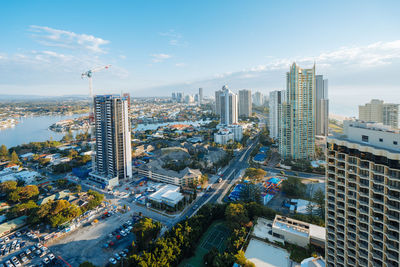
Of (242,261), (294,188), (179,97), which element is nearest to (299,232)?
(242,261)

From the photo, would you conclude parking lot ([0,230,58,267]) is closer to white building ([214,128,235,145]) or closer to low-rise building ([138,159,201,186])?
low-rise building ([138,159,201,186])

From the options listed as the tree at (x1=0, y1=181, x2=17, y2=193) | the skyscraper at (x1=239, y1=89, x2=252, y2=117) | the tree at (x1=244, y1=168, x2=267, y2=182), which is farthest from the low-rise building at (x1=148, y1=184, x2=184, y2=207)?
the skyscraper at (x1=239, y1=89, x2=252, y2=117)

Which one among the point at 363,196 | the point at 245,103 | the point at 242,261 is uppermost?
the point at 245,103

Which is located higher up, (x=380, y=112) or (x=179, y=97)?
(x=179, y=97)

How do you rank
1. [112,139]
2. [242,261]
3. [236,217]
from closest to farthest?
1. [242,261]
2. [236,217]
3. [112,139]

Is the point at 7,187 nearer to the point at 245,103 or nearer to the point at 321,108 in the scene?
the point at 321,108

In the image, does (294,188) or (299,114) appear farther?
(299,114)

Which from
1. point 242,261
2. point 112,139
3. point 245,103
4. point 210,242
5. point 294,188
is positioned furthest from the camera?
point 245,103

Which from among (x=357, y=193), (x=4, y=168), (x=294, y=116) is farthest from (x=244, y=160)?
(x=4, y=168)
